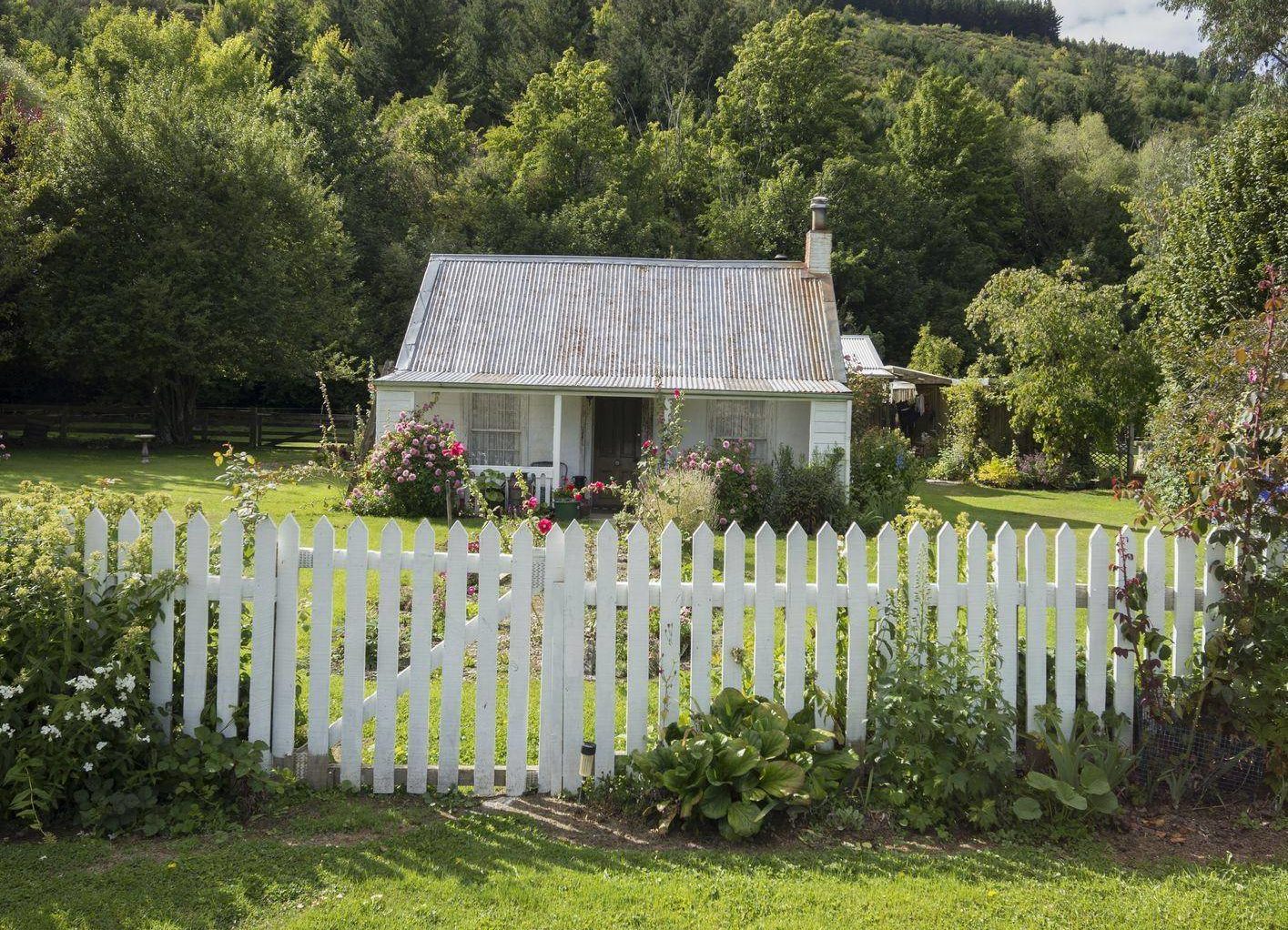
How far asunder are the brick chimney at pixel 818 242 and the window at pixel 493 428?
21.3 feet

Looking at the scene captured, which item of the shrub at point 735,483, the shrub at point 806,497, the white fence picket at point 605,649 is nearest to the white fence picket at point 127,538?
the white fence picket at point 605,649

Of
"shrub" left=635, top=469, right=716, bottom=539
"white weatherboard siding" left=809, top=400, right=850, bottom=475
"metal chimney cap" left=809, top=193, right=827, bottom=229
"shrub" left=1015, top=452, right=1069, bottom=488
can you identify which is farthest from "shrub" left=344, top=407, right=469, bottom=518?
"shrub" left=1015, top=452, right=1069, bottom=488

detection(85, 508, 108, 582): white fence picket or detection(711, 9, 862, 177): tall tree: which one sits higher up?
detection(711, 9, 862, 177): tall tree

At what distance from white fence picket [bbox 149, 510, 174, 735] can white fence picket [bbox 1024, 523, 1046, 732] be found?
150 inches

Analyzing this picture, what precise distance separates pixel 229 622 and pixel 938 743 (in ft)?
10.4

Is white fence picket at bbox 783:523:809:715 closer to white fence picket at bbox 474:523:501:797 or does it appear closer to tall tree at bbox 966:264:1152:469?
white fence picket at bbox 474:523:501:797

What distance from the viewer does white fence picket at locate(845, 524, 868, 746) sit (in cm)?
446

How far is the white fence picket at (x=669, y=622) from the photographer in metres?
4.42

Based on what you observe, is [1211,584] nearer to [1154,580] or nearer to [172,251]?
[1154,580]

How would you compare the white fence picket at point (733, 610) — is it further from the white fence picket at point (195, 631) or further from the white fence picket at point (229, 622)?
the white fence picket at point (195, 631)

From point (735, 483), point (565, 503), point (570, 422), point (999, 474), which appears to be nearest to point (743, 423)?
point (735, 483)

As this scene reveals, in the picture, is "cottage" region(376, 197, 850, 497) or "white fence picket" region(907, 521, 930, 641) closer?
"white fence picket" region(907, 521, 930, 641)

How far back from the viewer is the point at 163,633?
439 centimetres

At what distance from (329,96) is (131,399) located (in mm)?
12261
